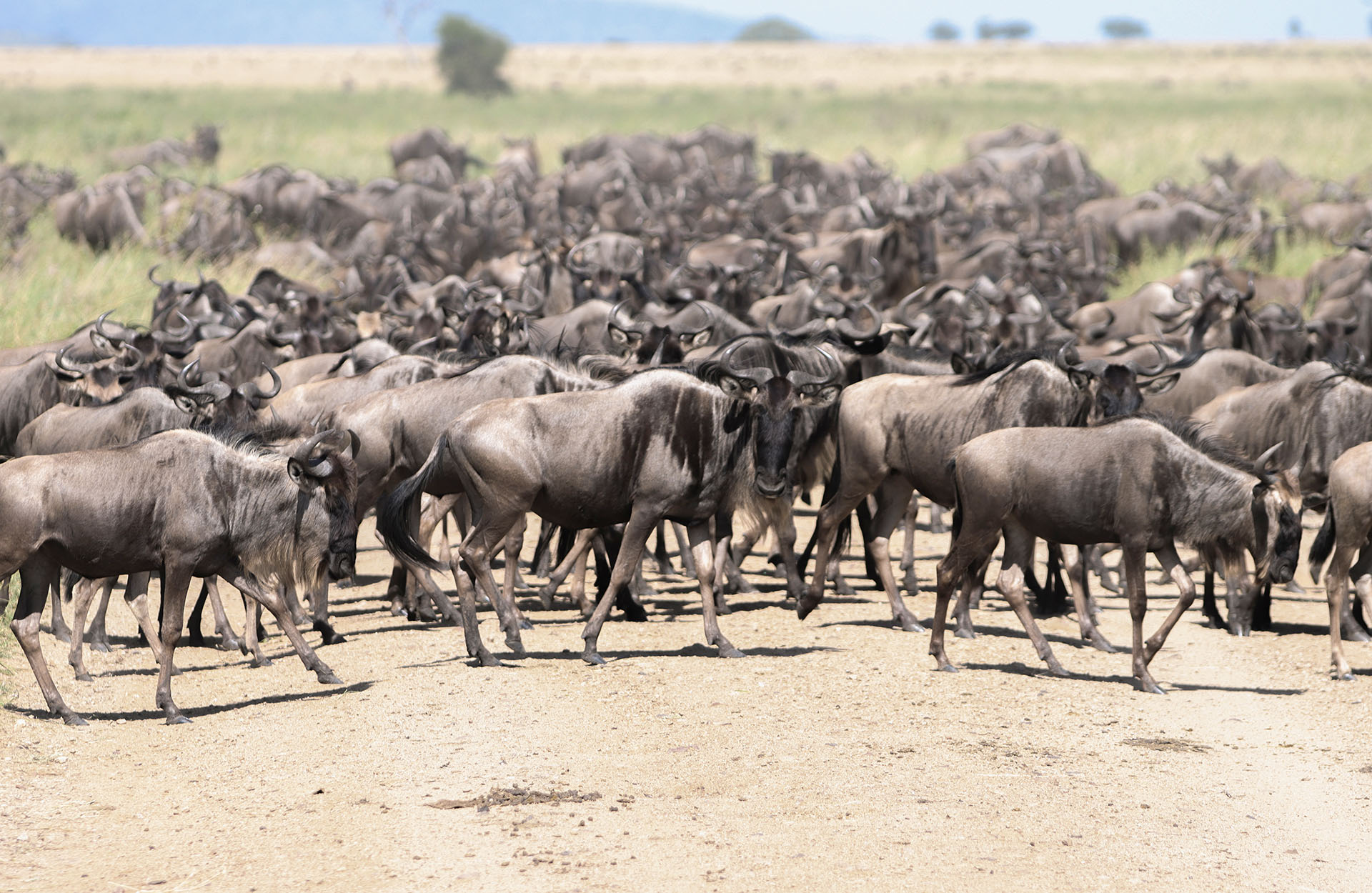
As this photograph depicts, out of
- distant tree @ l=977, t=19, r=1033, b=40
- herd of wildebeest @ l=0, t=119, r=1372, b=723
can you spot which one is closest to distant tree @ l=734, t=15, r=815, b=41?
distant tree @ l=977, t=19, r=1033, b=40

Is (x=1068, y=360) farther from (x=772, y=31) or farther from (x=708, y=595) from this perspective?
(x=772, y=31)

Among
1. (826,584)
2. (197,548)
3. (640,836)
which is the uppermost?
(197,548)

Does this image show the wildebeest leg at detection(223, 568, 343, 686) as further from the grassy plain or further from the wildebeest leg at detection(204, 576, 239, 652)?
the grassy plain

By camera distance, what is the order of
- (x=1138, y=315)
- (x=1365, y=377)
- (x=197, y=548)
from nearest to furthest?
(x=197, y=548) → (x=1365, y=377) → (x=1138, y=315)

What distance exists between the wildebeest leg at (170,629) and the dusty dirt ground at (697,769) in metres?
0.19

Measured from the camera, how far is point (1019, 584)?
27.8 feet

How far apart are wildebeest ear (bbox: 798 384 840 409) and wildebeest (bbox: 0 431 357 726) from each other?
252 cm

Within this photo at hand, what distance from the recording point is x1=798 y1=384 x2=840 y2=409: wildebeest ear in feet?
29.5

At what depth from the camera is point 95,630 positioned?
9.14 meters

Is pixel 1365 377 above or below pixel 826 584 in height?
above

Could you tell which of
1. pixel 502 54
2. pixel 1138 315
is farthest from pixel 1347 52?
pixel 1138 315

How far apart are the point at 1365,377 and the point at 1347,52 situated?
90.6 m

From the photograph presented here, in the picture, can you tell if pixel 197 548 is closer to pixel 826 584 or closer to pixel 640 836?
pixel 640 836

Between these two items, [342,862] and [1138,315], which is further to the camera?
[1138,315]
